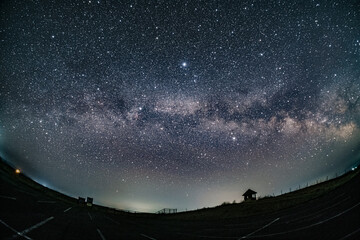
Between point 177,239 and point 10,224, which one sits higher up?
point 10,224

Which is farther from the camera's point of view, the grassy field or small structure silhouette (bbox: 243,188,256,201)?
small structure silhouette (bbox: 243,188,256,201)

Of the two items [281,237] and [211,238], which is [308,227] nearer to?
[281,237]

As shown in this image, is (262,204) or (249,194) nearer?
(262,204)

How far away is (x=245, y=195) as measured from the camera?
4691 centimetres

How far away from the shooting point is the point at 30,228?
7.82 m

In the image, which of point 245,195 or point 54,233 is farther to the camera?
point 245,195

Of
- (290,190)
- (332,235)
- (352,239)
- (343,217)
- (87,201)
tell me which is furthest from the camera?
(87,201)

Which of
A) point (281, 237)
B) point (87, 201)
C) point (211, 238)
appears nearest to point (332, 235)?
point (281, 237)

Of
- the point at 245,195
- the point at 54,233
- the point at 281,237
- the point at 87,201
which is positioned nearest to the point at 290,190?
the point at 245,195

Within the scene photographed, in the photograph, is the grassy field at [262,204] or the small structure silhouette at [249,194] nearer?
the grassy field at [262,204]

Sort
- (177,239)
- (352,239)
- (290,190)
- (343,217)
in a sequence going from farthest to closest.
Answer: (290,190)
(343,217)
(177,239)
(352,239)

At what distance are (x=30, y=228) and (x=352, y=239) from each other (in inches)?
472

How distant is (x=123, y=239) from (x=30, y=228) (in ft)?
11.9

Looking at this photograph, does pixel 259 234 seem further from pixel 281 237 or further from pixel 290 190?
pixel 290 190
